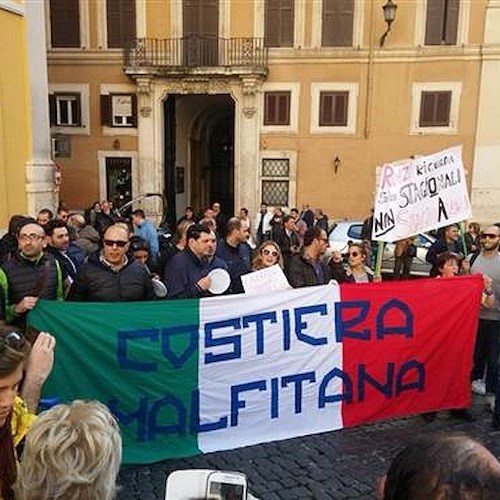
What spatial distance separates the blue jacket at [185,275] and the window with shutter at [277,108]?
1759 cm

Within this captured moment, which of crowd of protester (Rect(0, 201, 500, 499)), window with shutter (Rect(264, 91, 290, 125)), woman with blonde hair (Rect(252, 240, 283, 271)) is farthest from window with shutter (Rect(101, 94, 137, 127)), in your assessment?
woman with blonde hair (Rect(252, 240, 283, 271))

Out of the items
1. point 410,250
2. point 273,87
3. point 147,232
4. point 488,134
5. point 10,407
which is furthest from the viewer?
point 273,87

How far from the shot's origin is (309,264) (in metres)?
5.76

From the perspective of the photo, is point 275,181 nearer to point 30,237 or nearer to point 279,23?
point 279,23

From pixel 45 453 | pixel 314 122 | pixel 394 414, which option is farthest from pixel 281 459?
pixel 314 122

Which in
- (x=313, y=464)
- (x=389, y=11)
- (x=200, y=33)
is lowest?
(x=313, y=464)

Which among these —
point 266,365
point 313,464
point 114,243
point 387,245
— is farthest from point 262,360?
point 387,245

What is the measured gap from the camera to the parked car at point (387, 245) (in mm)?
11578

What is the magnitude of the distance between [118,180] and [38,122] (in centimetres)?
1112

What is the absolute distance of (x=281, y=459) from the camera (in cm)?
453

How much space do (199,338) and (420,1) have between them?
1978 centimetres

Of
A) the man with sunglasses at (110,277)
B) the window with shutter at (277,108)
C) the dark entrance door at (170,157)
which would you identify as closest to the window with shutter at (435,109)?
the window with shutter at (277,108)

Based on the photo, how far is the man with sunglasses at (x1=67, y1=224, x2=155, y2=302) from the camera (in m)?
4.50

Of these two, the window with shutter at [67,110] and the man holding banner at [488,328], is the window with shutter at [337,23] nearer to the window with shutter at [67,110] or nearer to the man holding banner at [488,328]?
the window with shutter at [67,110]
